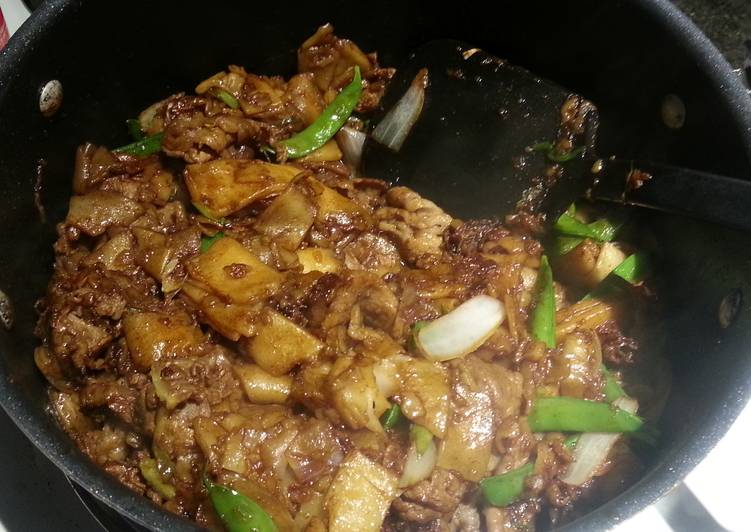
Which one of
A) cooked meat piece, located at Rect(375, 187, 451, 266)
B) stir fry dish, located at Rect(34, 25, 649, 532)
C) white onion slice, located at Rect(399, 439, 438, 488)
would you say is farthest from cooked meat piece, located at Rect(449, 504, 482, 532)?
cooked meat piece, located at Rect(375, 187, 451, 266)

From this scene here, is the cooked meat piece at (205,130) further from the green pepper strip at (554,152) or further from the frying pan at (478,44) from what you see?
the green pepper strip at (554,152)

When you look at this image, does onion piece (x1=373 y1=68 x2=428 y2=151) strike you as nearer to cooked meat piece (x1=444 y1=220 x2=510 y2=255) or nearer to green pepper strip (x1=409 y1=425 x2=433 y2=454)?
cooked meat piece (x1=444 y1=220 x2=510 y2=255)

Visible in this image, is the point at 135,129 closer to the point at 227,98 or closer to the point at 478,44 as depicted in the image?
the point at 227,98

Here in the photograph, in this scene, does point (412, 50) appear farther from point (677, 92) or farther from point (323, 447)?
point (323, 447)

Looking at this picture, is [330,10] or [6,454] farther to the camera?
[330,10]

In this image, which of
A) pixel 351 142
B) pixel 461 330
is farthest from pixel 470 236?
pixel 351 142

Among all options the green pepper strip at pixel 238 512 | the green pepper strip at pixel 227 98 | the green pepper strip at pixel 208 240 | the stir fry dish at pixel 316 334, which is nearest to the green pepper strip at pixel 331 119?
the stir fry dish at pixel 316 334

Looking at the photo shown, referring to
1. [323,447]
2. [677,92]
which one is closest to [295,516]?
[323,447]
